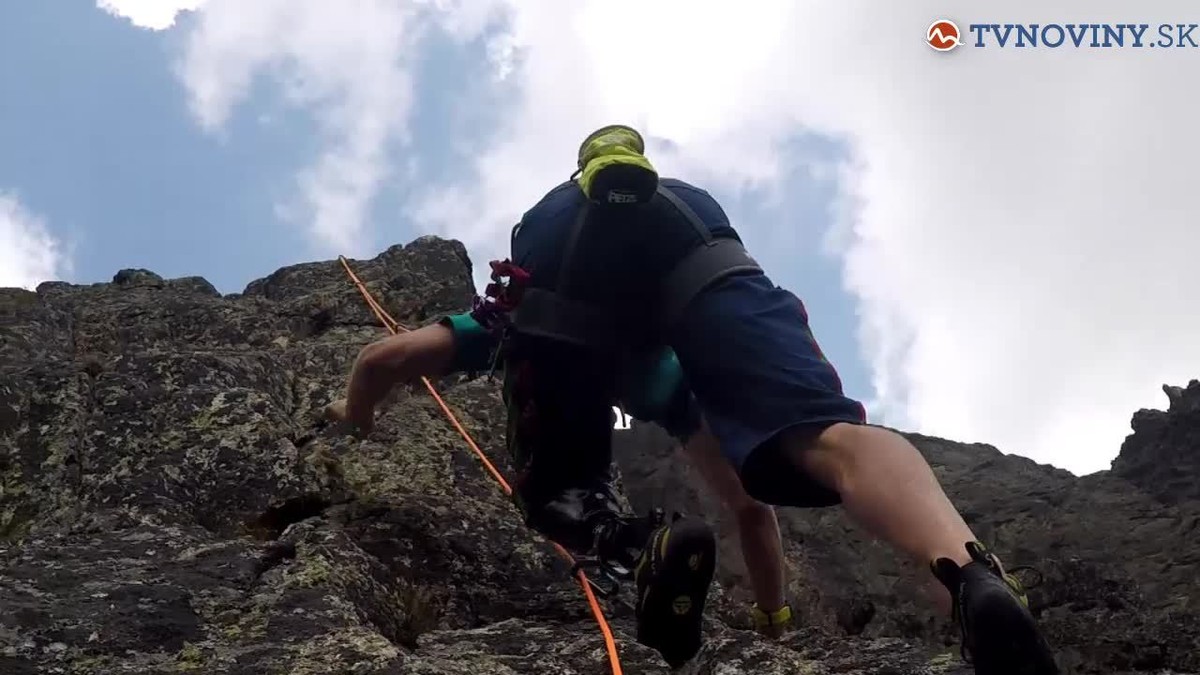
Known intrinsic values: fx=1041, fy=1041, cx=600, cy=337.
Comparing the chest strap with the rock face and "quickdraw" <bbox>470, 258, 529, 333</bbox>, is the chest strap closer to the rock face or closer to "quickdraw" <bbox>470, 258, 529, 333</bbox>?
"quickdraw" <bbox>470, 258, 529, 333</bbox>

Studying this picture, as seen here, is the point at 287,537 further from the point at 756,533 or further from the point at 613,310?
the point at 756,533

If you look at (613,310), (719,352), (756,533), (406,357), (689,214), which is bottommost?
(756,533)

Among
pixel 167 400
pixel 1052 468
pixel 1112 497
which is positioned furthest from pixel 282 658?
pixel 1052 468

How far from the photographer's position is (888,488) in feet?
10.4

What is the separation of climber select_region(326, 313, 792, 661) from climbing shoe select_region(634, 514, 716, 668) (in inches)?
37.1

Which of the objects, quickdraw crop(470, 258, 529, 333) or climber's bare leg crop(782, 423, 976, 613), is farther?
quickdraw crop(470, 258, 529, 333)

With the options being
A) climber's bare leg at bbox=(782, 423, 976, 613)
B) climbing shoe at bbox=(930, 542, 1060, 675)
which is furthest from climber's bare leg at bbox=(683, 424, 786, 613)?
climbing shoe at bbox=(930, 542, 1060, 675)

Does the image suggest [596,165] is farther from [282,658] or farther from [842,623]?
[842,623]

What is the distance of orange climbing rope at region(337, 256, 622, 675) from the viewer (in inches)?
167

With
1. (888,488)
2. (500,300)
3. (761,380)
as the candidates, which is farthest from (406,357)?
(888,488)

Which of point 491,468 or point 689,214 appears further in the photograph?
point 491,468

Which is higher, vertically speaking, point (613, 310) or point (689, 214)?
point (689, 214)

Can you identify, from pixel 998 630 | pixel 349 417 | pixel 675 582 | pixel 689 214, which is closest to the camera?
pixel 998 630

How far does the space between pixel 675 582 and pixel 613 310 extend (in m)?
1.26
